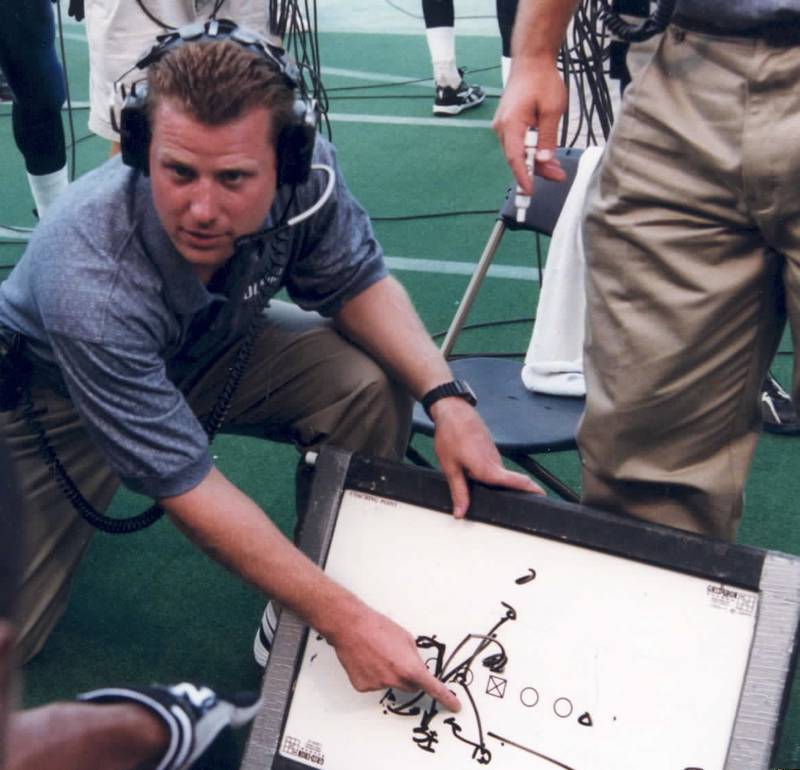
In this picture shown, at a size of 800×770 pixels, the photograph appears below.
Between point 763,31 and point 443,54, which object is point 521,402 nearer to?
point 763,31

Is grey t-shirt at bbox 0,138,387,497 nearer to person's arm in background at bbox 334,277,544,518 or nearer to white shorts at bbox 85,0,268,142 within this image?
person's arm in background at bbox 334,277,544,518

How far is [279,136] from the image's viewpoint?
68.6 inches

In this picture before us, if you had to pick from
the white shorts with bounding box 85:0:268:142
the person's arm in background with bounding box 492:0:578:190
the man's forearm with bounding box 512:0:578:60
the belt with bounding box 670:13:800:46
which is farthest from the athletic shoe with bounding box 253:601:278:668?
the white shorts with bounding box 85:0:268:142

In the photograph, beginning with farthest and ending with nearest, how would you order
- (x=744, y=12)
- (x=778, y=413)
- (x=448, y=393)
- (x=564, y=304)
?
(x=778, y=413) < (x=564, y=304) < (x=448, y=393) < (x=744, y=12)

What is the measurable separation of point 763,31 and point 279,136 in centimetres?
64

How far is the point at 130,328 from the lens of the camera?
1.69 metres

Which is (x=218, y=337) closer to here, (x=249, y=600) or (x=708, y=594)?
(x=249, y=600)

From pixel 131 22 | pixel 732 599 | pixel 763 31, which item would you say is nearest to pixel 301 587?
pixel 732 599

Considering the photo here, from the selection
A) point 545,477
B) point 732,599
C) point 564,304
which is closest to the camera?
point 732,599

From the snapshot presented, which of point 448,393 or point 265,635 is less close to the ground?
point 448,393

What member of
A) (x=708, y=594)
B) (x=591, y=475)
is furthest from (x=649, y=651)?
(x=591, y=475)

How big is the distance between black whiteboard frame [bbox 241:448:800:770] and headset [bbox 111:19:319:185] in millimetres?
404

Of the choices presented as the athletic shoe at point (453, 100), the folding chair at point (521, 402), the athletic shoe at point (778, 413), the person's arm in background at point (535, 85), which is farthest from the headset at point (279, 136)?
the athletic shoe at point (453, 100)

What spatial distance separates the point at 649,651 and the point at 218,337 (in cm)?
82
